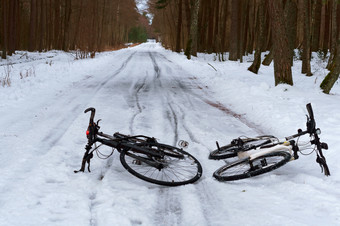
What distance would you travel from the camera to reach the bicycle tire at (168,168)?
422 centimetres

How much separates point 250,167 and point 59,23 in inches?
1377

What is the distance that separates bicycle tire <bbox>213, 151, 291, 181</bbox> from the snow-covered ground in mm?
125

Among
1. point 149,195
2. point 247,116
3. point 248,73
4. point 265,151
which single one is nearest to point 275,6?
point 247,116

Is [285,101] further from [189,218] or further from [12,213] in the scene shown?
[12,213]

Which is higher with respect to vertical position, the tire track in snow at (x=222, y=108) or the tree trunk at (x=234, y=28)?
the tree trunk at (x=234, y=28)

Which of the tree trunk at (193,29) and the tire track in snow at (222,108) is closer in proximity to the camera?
the tire track in snow at (222,108)

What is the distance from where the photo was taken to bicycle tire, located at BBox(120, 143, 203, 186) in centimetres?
422

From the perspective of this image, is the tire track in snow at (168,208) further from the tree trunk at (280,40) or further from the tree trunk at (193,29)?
the tree trunk at (193,29)

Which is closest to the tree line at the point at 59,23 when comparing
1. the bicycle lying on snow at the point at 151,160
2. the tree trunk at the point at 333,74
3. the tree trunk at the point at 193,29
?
the tree trunk at the point at 193,29

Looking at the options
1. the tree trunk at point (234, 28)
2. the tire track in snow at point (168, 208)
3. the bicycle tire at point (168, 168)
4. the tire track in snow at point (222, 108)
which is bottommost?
the tire track in snow at point (168, 208)

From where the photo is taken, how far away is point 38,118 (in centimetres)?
709

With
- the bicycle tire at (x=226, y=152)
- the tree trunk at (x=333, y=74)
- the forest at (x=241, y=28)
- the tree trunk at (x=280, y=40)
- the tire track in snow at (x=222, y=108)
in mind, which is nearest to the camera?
the bicycle tire at (x=226, y=152)

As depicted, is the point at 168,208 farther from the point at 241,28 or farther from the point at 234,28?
the point at 241,28

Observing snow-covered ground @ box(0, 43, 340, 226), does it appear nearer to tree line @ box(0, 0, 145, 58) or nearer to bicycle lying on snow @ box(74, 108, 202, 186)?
bicycle lying on snow @ box(74, 108, 202, 186)
